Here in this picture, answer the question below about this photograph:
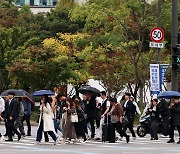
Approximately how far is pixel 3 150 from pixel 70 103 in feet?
13.0

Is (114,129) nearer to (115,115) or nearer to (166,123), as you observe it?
(115,115)

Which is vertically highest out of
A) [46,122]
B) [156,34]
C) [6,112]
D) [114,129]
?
[156,34]

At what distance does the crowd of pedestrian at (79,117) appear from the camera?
78.4ft

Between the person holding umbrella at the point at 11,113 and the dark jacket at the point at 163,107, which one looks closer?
the person holding umbrella at the point at 11,113

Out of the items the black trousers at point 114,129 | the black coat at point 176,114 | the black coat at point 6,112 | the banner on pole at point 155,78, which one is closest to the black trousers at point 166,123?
the black coat at point 176,114

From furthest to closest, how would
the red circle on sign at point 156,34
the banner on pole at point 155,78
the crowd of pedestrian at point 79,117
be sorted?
the banner on pole at point 155,78 < the red circle on sign at point 156,34 < the crowd of pedestrian at point 79,117

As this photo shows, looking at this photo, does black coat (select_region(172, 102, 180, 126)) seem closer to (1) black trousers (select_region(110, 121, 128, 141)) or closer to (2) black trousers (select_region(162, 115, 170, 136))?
(1) black trousers (select_region(110, 121, 128, 141))

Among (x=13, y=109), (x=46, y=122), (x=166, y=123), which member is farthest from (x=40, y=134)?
(x=166, y=123)

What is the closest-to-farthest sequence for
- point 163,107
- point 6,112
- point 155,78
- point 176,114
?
point 176,114 → point 6,112 → point 163,107 → point 155,78

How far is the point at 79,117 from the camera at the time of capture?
24.8 metres

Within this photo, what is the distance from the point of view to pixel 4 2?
81.2 m

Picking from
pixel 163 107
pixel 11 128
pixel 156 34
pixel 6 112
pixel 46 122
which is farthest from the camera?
pixel 156 34

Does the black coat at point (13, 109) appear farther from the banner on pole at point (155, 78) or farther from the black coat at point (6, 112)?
the banner on pole at point (155, 78)

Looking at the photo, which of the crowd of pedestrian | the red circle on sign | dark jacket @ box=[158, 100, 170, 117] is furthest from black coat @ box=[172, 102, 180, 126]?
the red circle on sign
